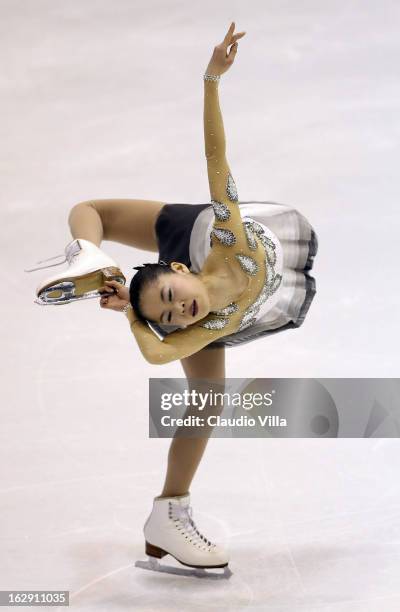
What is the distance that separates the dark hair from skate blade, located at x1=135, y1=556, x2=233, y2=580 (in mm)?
877

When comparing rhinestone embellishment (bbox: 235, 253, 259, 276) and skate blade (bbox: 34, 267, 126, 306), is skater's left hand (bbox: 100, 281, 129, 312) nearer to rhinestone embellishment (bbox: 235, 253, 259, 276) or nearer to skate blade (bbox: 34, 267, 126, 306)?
skate blade (bbox: 34, 267, 126, 306)

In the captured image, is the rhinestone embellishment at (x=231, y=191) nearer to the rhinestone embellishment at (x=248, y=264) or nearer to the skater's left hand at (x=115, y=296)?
the rhinestone embellishment at (x=248, y=264)

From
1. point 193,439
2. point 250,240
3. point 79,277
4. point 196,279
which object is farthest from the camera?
point 193,439

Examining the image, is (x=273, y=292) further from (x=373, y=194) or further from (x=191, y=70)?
(x=191, y=70)

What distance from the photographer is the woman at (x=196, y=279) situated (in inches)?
113

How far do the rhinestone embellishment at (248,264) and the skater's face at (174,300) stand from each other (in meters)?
0.17

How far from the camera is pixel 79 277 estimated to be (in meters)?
2.81

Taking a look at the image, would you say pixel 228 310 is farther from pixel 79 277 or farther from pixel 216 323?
Answer: pixel 79 277

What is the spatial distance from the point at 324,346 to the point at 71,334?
4.27 feet

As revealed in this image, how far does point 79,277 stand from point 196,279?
0.34 m

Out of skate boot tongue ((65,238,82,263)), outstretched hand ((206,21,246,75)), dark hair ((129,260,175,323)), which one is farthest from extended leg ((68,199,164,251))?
outstretched hand ((206,21,246,75))

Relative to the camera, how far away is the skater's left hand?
2924 mm

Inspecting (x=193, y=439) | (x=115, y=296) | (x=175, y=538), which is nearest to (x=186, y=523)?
(x=175, y=538)

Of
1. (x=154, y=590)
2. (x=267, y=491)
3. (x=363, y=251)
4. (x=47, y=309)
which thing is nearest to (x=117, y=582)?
(x=154, y=590)
